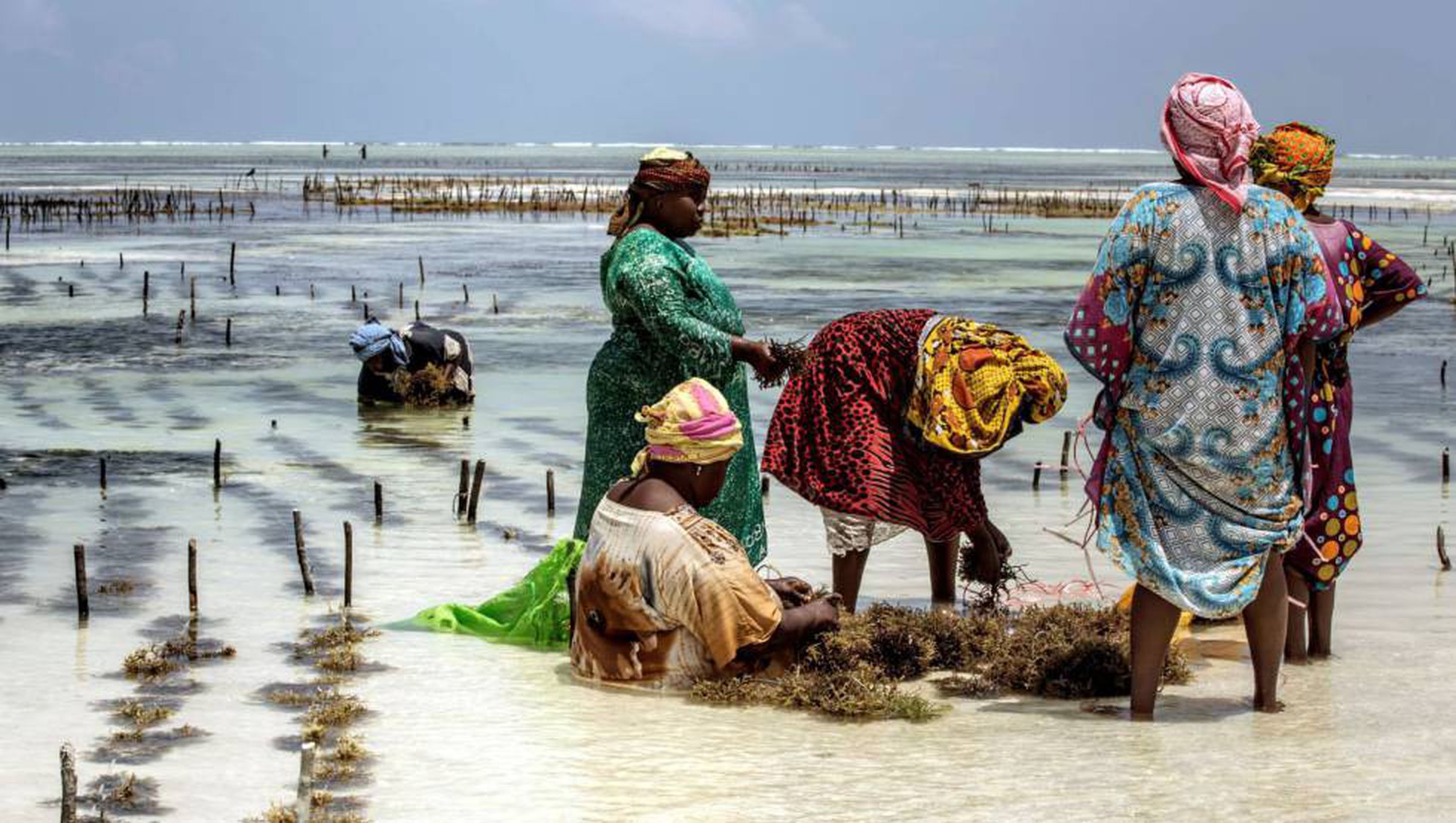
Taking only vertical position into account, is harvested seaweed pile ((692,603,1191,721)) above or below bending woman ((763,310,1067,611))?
below

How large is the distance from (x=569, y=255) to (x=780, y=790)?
Result: 27294mm

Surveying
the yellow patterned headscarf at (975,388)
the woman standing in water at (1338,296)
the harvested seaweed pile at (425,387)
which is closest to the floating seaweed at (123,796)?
the yellow patterned headscarf at (975,388)

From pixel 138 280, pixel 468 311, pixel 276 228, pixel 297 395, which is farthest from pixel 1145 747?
pixel 276 228

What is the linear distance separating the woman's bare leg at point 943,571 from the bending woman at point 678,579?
1067 mm

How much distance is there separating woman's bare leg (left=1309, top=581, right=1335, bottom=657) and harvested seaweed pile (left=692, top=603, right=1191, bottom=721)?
0.46m

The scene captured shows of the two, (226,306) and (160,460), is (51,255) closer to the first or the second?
(226,306)

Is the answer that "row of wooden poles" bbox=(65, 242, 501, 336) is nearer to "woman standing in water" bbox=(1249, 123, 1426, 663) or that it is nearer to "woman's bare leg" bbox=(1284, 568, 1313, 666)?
"woman's bare leg" bbox=(1284, 568, 1313, 666)

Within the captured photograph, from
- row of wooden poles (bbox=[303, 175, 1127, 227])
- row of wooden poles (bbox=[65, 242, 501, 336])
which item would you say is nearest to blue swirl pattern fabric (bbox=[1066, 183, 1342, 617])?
row of wooden poles (bbox=[65, 242, 501, 336])

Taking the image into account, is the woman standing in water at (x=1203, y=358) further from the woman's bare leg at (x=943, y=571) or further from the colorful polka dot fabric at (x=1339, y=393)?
the woman's bare leg at (x=943, y=571)

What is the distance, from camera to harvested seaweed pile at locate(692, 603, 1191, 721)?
522 cm

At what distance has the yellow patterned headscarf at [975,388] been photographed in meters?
5.94

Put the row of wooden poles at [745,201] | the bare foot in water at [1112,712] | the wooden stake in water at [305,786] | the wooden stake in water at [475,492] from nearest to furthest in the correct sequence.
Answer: the wooden stake in water at [305,786] → the bare foot in water at [1112,712] → the wooden stake in water at [475,492] → the row of wooden poles at [745,201]

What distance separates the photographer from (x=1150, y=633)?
4.89 meters

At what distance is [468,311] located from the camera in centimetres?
2070
